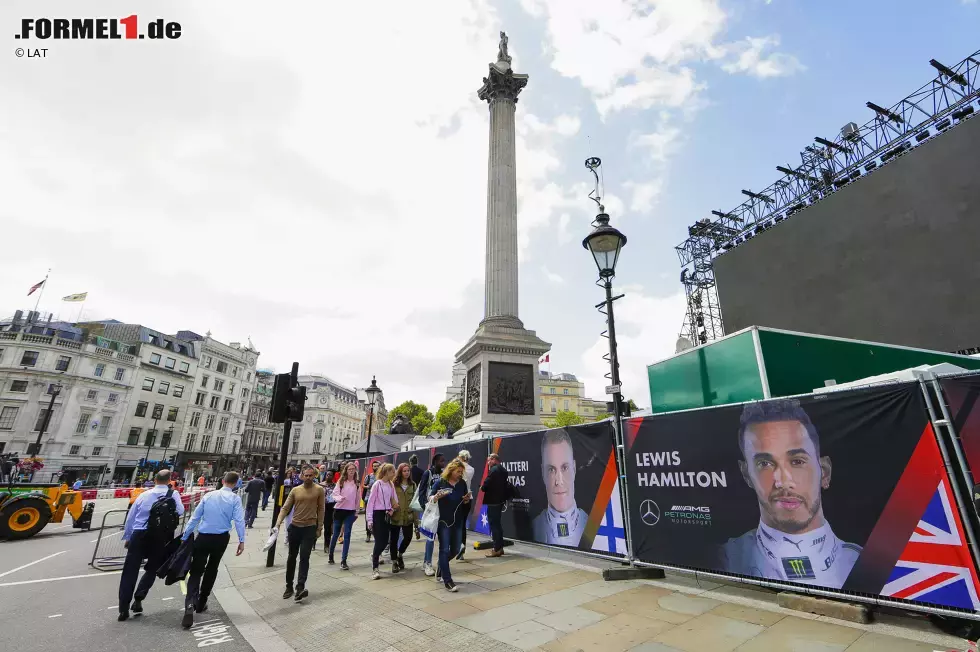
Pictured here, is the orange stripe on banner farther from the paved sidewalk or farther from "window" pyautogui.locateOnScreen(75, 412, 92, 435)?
"window" pyautogui.locateOnScreen(75, 412, 92, 435)

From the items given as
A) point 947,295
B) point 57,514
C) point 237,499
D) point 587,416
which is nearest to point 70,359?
point 57,514

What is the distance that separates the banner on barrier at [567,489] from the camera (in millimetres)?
7141

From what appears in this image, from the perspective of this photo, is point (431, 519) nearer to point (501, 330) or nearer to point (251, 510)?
point (251, 510)

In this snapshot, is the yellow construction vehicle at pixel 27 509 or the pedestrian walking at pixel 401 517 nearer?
the pedestrian walking at pixel 401 517

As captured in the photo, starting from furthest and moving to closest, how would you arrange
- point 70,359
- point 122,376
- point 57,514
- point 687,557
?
point 122,376
point 70,359
point 57,514
point 687,557

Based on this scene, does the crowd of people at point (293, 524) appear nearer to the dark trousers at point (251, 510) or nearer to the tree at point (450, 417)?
the dark trousers at point (251, 510)

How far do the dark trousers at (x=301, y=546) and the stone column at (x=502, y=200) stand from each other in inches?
639

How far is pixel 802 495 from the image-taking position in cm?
488

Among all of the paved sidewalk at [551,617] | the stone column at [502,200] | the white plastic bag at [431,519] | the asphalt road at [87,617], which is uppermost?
the stone column at [502,200]

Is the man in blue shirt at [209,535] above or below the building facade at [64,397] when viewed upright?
below

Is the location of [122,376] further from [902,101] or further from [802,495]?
[902,101]

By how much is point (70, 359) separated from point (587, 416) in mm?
A: 77206

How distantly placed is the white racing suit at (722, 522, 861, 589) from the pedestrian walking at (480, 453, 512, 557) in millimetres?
4051

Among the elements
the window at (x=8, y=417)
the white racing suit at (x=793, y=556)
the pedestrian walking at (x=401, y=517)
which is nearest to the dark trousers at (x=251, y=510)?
the pedestrian walking at (x=401, y=517)
